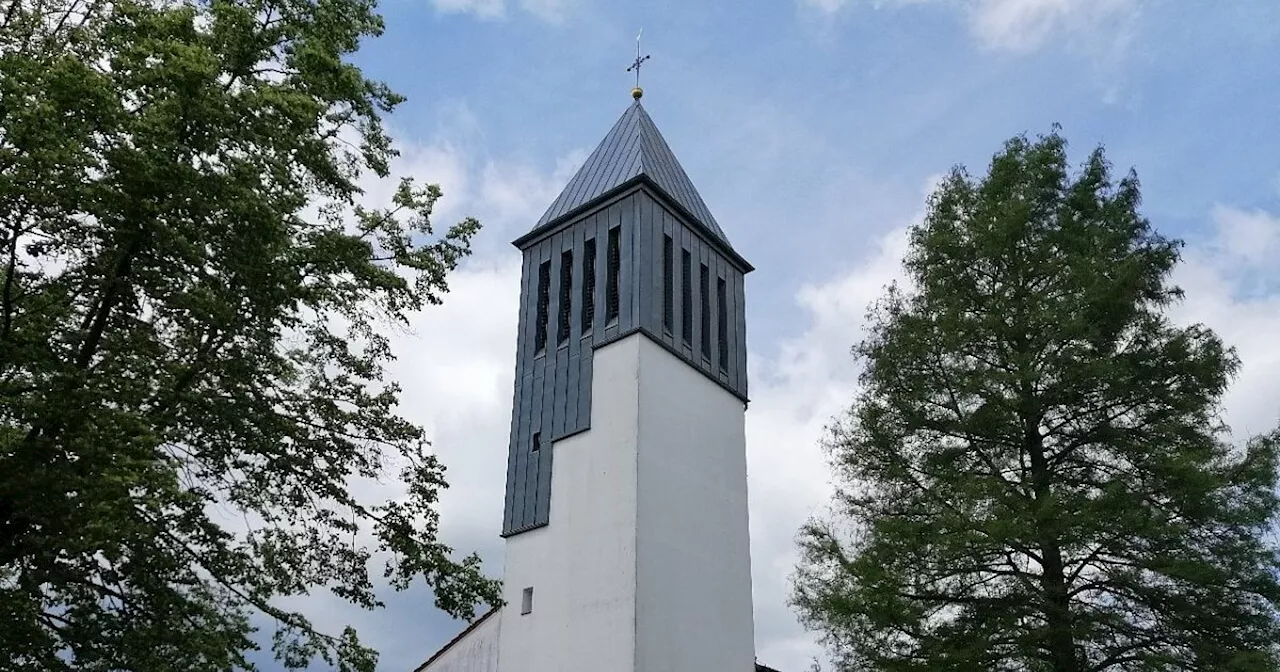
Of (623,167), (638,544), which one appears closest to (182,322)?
(638,544)

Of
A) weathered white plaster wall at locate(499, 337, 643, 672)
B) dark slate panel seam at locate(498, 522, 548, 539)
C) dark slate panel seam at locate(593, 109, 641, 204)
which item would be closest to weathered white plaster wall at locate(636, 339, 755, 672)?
weathered white plaster wall at locate(499, 337, 643, 672)

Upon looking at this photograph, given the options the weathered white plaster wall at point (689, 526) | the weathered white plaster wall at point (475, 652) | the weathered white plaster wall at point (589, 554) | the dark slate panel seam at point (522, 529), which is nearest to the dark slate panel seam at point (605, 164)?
the weathered white plaster wall at point (589, 554)

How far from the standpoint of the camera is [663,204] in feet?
69.0

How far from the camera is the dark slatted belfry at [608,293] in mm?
19406

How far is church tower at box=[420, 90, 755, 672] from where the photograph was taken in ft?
56.3

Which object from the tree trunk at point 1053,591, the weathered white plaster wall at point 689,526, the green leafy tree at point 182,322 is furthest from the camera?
the weathered white plaster wall at point 689,526

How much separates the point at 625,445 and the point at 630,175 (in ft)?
19.9

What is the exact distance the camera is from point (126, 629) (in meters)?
9.36

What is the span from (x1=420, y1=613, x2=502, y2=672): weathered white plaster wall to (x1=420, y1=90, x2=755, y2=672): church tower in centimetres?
3

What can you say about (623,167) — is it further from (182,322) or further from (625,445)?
(182,322)

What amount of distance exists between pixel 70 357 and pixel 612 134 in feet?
55.4

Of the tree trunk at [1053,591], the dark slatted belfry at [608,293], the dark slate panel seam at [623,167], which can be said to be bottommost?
the tree trunk at [1053,591]

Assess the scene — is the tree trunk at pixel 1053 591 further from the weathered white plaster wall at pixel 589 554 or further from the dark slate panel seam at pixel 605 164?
the dark slate panel seam at pixel 605 164

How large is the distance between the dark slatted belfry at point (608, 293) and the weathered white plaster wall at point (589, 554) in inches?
13.8
